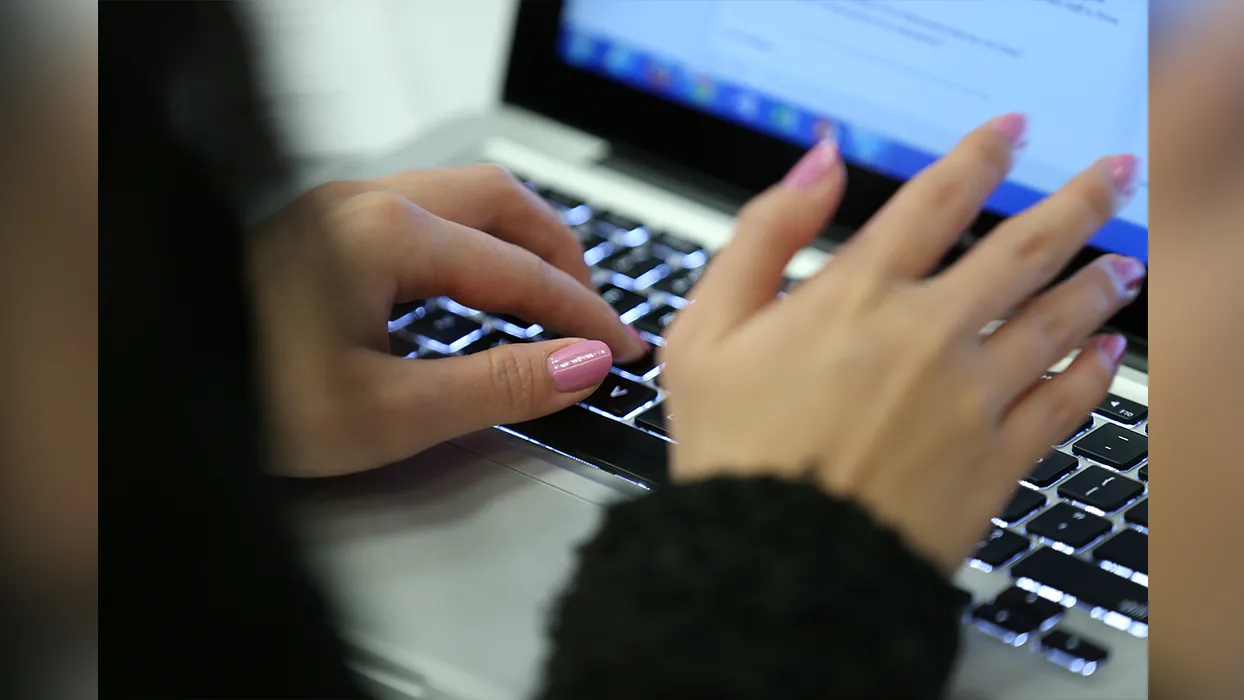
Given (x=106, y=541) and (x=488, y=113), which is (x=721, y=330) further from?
(x=488, y=113)

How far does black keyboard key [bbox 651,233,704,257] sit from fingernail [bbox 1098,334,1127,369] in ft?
0.85

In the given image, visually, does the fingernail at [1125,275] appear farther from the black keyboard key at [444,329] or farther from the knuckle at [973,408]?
the black keyboard key at [444,329]

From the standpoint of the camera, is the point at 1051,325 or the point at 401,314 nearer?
the point at 1051,325

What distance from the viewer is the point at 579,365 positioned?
53cm

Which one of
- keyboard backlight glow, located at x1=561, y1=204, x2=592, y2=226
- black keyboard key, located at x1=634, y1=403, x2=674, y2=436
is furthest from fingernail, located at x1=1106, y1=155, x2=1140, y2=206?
keyboard backlight glow, located at x1=561, y1=204, x2=592, y2=226

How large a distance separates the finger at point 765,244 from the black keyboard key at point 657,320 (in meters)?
0.15

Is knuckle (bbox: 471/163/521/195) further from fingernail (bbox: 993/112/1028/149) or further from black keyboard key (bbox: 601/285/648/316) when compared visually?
fingernail (bbox: 993/112/1028/149)

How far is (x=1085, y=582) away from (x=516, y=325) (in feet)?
0.98

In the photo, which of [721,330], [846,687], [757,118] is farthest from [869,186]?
[846,687]

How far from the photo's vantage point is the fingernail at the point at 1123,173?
45cm

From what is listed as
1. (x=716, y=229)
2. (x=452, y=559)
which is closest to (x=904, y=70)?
(x=716, y=229)

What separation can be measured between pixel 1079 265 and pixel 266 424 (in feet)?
1.43
